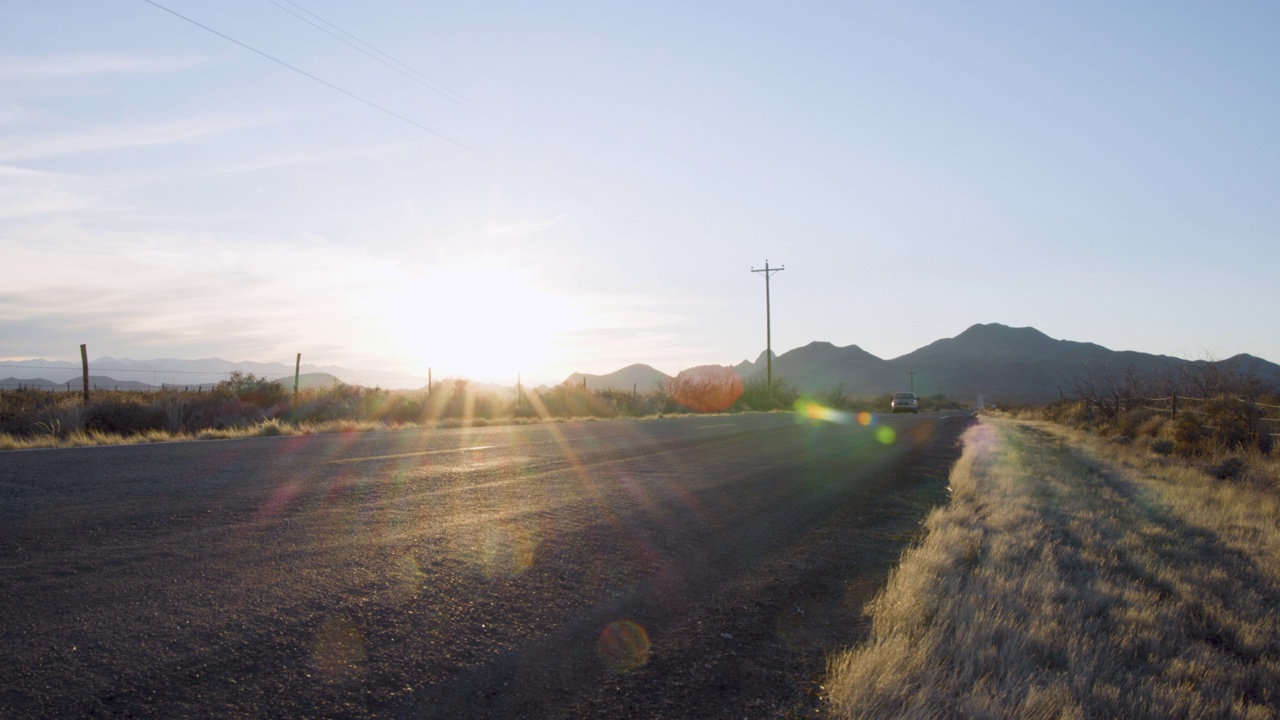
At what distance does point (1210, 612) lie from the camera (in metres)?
7.24

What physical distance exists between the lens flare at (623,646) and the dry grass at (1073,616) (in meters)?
1.09

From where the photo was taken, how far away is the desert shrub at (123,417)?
21719mm

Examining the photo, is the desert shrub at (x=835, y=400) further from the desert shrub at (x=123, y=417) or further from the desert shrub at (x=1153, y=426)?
the desert shrub at (x=123, y=417)

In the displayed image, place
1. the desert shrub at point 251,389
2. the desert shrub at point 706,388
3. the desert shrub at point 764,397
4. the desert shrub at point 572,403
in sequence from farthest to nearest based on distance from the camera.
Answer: the desert shrub at point 764,397, the desert shrub at point 706,388, the desert shrub at point 572,403, the desert shrub at point 251,389

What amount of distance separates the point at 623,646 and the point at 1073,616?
369cm

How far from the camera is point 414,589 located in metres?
5.70

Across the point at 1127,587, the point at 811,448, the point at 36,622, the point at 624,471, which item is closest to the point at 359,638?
the point at 36,622

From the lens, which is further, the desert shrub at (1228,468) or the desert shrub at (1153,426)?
the desert shrub at (1153,426)

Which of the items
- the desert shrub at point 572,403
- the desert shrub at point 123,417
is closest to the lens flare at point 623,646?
the desert shrub at point 123,417

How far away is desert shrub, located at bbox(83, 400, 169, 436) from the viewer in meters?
21.7

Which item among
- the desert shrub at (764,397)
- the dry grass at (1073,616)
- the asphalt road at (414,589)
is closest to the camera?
the asphalt road at (414,589)

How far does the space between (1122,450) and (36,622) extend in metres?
25.5

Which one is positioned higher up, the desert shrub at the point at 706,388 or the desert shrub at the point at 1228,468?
the desert shrub at the point at 706,388

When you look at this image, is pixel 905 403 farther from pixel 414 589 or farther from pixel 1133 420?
pixel 414 589
